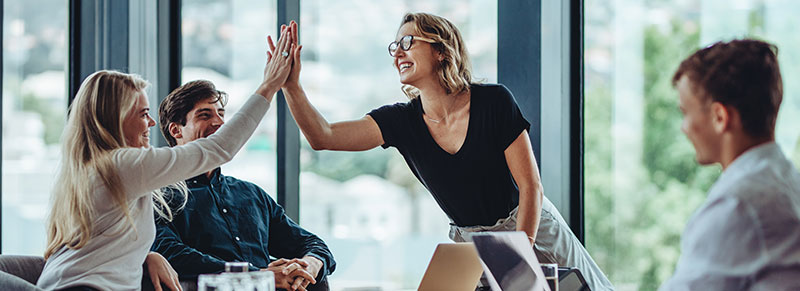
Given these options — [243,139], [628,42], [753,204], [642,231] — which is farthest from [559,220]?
[753,204]

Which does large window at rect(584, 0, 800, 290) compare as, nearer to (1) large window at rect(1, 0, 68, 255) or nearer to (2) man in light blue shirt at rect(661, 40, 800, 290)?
(2) man in light blue shirt at rect(661, 40, 800, 290)

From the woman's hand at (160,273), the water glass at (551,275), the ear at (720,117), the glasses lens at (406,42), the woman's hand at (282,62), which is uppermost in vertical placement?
the glasses lens at (406,42)

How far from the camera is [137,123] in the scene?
1850 mm

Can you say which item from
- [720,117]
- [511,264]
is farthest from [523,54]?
[720,117]

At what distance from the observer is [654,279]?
2.83 metres

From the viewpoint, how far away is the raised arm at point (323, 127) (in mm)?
2205

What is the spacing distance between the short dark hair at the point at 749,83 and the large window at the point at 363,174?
231 centimetres

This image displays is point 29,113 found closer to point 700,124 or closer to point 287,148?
point 287,148

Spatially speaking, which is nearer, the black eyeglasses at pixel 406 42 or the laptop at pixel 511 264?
the laptop at pixel 511 264

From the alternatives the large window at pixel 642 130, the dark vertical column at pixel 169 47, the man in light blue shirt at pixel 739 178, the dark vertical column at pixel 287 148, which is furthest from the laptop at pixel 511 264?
the dark vertical column at pixel 169 47

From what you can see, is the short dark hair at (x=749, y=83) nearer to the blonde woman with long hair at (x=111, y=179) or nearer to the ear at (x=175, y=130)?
the blonde woman with long hair at (x=111, y=179)

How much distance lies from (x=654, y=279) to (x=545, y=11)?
3.57 feet

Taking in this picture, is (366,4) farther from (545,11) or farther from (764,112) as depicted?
(764,112)

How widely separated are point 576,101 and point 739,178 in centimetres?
190
